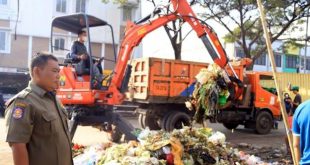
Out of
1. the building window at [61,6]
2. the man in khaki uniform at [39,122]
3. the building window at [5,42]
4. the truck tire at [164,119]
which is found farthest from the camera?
the building window at [61,6]

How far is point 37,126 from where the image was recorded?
311 centimetres

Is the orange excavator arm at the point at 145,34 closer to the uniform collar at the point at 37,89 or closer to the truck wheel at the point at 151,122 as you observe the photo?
the truck wheel at the point at 151,122

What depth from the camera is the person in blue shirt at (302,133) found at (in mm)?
3275

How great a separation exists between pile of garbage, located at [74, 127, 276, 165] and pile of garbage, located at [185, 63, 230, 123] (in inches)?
15.6

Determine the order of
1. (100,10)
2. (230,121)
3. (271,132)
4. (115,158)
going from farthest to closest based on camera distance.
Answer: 1. (100,10)
2. (271,132)
3. (230,121)
4. (115,158)

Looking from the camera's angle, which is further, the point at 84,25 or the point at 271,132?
the point at 271,132

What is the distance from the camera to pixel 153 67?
39.9 feet

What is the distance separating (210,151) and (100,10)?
26268 mm

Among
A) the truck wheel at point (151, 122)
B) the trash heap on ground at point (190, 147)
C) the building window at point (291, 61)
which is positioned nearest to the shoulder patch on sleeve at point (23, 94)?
the trash heap on ground at point (190, 147)

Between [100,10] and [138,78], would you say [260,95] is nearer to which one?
[138,78]

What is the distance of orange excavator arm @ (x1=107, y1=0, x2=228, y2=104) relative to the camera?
417 inches

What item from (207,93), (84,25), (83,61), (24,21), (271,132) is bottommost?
(271,132)

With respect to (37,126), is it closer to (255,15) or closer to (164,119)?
(164,119)

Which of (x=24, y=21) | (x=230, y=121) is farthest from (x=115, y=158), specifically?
(x=24, y=21)
